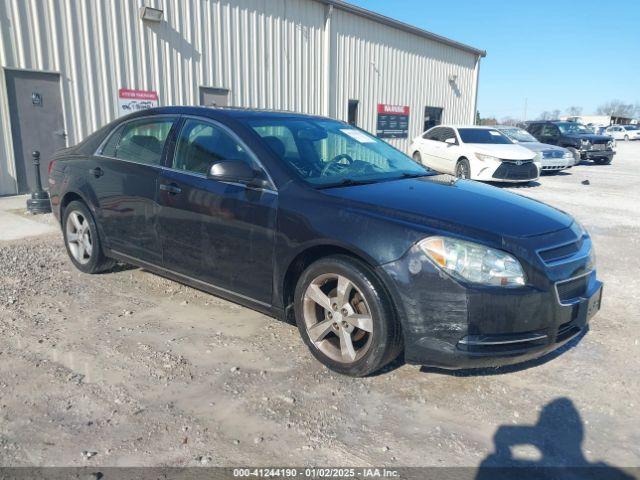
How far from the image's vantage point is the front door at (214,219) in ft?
11.4

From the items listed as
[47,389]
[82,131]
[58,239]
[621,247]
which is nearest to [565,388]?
[47,389]

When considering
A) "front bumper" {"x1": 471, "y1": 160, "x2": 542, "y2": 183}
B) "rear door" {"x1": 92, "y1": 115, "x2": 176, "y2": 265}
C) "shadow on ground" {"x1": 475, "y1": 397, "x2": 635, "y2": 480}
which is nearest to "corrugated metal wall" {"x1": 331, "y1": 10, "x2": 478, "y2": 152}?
"front bumper" {"x1": 471, "y1": 160, "x2": 542, "y2": 183}

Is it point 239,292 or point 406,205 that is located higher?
point 406,205

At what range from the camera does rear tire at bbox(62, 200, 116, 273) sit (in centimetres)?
488

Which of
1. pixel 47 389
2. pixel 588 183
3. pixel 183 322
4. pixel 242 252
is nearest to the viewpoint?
pixel 47 389

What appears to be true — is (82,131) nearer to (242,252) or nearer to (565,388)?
(242,252)

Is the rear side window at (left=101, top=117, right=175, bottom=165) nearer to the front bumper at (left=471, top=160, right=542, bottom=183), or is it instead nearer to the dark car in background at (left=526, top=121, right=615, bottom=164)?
the front bumper at (left=471, top=160, right=542, bottom=183)

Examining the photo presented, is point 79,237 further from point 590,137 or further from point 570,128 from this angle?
point 570,128

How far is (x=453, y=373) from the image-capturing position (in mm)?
3330

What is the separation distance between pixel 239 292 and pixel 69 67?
777 cm

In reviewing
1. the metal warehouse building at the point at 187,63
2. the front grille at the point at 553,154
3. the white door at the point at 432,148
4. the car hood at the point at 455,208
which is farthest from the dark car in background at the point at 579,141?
the car hood at the point at 455,208

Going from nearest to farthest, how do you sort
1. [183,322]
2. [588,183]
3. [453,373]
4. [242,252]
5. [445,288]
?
[445,288], [453,373], [242,252], [183,322], [588,183]

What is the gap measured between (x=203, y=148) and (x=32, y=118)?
678 cm

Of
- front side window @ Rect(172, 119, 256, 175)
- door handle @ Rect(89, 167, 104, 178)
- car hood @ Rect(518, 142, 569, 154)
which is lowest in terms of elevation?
car hood @ Rect(518, 142, 569, 154)
